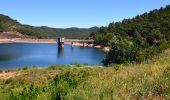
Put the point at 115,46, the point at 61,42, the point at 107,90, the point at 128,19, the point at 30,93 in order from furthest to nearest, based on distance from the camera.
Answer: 1. the point at 128,19
2. the point at 61,42
3. the point at 115,46
4. the point at 30,93
5. the point at 107,90

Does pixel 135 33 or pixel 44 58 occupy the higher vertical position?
pixel 135 33

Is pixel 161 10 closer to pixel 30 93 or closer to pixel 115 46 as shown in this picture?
pixel 115 46

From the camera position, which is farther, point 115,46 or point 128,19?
point 128,19

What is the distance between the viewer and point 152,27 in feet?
450

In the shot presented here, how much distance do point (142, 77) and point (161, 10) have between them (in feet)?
540

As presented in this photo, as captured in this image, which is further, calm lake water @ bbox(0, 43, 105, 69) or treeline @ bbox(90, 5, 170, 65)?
calm lake water @ bbox(0, 43, 105, 69)

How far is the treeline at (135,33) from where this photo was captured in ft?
245

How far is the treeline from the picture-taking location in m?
74.6

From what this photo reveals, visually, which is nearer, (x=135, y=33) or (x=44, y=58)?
(x=44, y=58)

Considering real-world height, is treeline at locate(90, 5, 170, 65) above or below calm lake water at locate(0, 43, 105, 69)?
above

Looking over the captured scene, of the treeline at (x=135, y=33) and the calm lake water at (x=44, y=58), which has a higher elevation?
the treeline at (x=135, y=33)

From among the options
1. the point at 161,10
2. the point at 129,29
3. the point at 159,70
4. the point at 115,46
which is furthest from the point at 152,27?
the point at 159,70

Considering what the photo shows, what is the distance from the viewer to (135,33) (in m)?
136

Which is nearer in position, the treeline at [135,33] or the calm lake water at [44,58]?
the treeline at [135,33]
